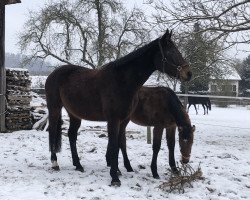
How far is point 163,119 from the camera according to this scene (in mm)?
5531

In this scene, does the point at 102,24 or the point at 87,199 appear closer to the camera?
the point at 87,199

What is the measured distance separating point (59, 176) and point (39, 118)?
5.20 meters

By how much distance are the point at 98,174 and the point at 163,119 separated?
1328 mm

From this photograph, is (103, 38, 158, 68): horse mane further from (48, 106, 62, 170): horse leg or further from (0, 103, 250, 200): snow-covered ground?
(0, 103, 250, 200): snow-covered ground

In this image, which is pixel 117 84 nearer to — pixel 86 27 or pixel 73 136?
pixel 73 136

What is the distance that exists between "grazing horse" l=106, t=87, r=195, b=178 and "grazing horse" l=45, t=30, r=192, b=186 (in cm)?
58

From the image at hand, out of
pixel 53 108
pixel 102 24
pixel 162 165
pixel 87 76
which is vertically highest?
pixel 102 24

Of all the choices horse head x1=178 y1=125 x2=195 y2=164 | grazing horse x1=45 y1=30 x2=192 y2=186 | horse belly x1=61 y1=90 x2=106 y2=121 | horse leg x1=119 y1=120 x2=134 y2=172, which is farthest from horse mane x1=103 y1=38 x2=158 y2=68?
horse head x1=178 y1=125 x2=195 y2=164

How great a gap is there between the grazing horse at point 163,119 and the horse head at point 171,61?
84cm

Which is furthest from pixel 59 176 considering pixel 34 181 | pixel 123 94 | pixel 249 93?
pixel 249 93

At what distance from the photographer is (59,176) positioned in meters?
5.10

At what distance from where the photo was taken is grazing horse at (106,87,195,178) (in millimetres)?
5277

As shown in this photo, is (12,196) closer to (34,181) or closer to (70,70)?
(34,181)

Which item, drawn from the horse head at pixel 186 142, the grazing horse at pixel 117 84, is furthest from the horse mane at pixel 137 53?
the horse head at pixel 186 142
